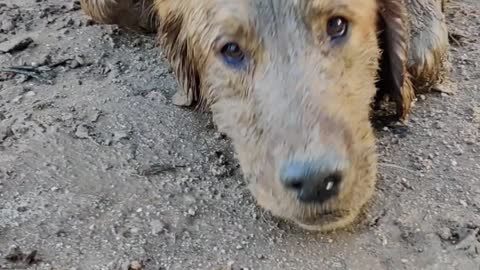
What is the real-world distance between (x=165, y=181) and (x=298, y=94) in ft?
2.31

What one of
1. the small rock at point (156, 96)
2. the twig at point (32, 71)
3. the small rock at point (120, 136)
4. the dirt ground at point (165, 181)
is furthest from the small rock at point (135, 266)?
the twig at point (32, 71)

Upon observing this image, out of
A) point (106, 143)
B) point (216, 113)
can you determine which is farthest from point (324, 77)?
point (106, 143)

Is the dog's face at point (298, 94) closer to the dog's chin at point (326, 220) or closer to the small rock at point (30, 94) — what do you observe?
the dog's chin at point (326, 220)

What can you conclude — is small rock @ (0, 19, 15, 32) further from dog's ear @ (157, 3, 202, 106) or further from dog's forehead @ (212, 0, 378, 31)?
dog's forehead @ (212, 0, 378, 31)

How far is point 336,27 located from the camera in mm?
3436

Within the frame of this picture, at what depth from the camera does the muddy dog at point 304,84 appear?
10.2ft

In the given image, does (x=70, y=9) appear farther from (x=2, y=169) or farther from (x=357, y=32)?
(x=357, y=32)

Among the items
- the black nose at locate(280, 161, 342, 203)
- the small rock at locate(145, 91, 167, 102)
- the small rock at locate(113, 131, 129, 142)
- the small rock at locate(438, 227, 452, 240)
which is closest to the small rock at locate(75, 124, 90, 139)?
the small rock at locate(113, 131, 129, 142)

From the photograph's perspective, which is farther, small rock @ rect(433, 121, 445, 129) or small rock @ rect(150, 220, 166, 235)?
small rock @ rect(433, 121, 445, 129)

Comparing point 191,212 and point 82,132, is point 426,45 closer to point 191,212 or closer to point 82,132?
point 191,212

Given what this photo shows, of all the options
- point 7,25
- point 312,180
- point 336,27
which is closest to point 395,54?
point 336,27

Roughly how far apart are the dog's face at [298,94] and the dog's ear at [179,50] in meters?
0.19

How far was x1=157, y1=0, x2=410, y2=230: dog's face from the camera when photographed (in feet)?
10.1

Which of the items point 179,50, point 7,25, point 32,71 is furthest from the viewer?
point 7,25
